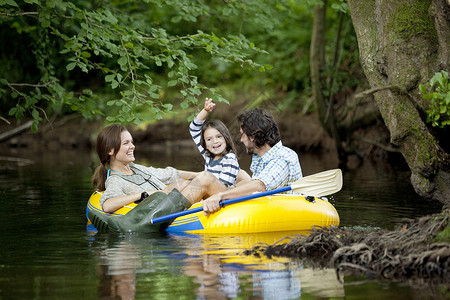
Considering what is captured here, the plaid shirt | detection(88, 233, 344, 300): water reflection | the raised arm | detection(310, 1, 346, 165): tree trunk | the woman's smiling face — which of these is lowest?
detection(88, 233, 344, 300): water reflection

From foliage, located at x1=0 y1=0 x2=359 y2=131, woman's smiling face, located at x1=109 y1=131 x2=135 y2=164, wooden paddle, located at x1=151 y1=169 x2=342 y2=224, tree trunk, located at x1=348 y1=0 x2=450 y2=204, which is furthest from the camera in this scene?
foliage, located at x1=0 y1=0 x2=359 y2=131

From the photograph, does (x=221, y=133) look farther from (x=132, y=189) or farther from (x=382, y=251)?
(x=382, y=251)

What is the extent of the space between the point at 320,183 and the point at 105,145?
1.83 metres

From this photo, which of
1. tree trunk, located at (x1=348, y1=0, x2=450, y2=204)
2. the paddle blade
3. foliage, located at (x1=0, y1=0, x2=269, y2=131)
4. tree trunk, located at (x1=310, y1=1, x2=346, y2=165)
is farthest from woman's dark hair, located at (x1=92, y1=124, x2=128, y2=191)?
tree trunk, located at (x1=310, y1=1, x2=346, y2=165)

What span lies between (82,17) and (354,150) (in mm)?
7233

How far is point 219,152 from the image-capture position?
18.7ft

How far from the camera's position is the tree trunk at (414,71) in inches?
200

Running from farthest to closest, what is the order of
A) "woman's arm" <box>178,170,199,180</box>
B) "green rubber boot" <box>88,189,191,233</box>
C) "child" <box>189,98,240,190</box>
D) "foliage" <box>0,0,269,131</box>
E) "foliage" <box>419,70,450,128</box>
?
1. "foliage" <box>0,0,269,131</box>
2. "woman's arm" <box>178,170,199,180</box>
3. "child" <box>189,98,240,190</box>
4. "green rubber boot" <box>88,189,191,233</box>
5. "foliage" <box>419,70,450,128</box>

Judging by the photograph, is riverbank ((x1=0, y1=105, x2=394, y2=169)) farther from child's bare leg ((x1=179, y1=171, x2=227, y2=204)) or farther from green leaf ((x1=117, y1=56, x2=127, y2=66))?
child's bare leg ((x1=179, y1=171, x2=227, y2=204))

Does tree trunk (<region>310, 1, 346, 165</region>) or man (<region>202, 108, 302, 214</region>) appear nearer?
man (<region>202, 108, 302, 214</region>)

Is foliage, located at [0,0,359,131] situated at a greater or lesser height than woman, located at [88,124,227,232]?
greater

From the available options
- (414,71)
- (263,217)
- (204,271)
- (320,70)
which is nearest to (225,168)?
(263,217)

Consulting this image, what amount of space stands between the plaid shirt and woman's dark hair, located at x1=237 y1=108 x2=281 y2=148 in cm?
8

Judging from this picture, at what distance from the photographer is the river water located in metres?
3.52
